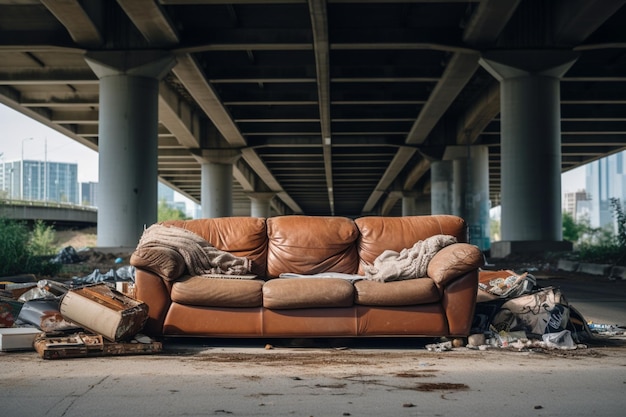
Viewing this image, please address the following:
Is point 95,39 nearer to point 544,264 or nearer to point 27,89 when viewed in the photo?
point 27,89

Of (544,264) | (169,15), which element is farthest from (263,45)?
(544,264)

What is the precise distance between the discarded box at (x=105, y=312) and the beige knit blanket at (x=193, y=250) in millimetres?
466

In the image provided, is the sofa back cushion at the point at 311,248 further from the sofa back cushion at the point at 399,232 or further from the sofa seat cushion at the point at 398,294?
the sofa seat cushion at the point at 398,294

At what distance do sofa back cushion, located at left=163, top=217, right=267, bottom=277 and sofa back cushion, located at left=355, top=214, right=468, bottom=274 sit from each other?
36.6 inches

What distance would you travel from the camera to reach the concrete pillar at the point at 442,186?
35469 mm

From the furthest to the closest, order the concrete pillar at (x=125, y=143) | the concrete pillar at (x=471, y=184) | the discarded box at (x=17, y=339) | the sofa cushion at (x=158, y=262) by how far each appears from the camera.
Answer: the concrete pillar at (x=471, y=184), the concrete pillar at (x=125, y=143), the sofa cushion at (x=158, y=262), the discarded box at (x=17, y=339)

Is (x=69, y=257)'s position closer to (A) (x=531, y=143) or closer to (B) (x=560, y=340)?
(A) (x=531, y=143)

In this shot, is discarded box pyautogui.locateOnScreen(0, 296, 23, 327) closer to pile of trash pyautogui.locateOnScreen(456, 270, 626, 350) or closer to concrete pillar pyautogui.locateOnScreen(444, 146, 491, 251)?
pile of trash pyautogui.locateOnScreen(456, 270, 626, 350)

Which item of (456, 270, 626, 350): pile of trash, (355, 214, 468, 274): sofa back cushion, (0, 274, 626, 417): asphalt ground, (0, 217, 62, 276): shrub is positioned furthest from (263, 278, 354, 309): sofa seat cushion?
(0, 217, 62, 276): shrub

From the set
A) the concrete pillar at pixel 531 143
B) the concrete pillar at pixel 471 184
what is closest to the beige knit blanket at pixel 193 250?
the concrete pillar at pixel 531 143

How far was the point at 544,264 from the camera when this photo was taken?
61.7 ft

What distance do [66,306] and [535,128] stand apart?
54.9ft

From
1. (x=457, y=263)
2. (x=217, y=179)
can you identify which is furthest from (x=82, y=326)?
(x=217, y=179)

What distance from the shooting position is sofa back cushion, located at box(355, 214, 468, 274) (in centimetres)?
662
